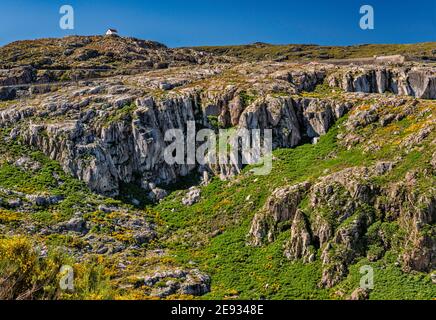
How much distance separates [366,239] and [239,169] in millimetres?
24387

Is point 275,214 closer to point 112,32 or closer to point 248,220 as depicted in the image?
point 248,220

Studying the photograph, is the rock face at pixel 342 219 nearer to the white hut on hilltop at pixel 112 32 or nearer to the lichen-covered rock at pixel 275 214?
the lichen-covered rock at pixel 275 214

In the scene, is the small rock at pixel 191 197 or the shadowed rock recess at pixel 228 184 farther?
the small rock at pixel 191 197

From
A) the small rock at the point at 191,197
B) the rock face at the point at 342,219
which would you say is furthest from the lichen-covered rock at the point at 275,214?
the small rock at the point at 191,197

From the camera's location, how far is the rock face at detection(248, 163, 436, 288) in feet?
144

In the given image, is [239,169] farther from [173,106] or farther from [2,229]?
[2,229]
